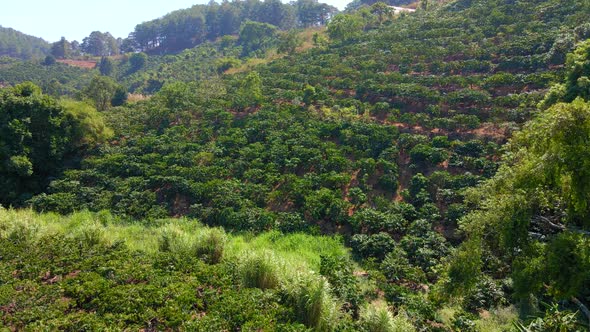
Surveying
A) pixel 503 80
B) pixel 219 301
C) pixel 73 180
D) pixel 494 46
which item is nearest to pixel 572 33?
pixel 494 46

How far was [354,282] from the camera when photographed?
33.6 ft

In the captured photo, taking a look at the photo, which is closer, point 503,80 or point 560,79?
point 560,79

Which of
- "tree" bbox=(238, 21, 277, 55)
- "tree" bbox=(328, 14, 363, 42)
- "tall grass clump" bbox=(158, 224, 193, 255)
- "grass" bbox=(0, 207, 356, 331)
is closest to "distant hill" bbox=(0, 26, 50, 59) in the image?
"tree" bbox=(238, 21, 277, 55)

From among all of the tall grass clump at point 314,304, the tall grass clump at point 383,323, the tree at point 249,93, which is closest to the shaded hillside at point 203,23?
the tree at point 249,93

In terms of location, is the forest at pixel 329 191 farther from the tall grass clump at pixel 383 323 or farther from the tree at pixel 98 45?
the tree at pixel 98 45

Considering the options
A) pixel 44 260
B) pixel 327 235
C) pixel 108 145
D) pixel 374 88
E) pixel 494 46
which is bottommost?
pixel 327 235

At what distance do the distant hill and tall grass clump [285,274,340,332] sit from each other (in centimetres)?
11156

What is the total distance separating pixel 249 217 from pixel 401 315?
25.9 ft

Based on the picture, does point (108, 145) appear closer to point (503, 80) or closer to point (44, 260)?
point (44, 260)

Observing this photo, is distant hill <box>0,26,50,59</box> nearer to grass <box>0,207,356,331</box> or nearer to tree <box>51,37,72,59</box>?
tree <box>51,37,72,59</box>

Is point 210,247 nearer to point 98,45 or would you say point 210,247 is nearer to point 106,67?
point 106,67

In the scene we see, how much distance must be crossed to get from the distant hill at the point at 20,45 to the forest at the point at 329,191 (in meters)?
89.4

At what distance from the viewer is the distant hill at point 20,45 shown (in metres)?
94.8

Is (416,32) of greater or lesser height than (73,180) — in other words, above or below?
above
